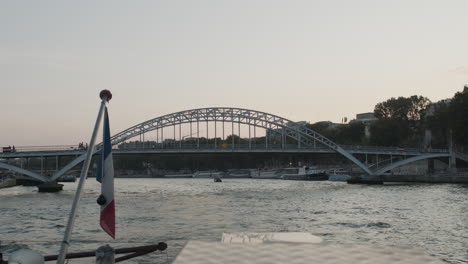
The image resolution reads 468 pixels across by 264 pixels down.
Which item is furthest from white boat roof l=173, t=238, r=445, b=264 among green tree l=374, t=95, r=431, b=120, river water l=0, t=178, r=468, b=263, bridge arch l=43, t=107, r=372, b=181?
green tree l=374, t=95, r=431, b=120

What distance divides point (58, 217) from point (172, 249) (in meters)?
10.5

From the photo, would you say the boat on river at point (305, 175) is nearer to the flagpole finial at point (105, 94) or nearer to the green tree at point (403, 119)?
the green tree at point (403, 119)

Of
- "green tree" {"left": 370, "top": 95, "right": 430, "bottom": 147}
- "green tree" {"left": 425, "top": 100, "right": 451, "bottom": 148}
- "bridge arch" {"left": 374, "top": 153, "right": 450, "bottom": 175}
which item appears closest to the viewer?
"bridge arch" {"left": 374, "top": 153, "right": 450, "bottom": 175}

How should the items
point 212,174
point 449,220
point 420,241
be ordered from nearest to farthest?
1. point 420,241
2. point 449,220
3. point 212,174

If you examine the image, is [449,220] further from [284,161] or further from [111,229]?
[284,161]

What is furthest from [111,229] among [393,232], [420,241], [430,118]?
[430,118]

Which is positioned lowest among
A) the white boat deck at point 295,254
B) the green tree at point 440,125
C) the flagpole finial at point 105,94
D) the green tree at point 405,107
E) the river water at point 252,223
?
the river water at point 252,223

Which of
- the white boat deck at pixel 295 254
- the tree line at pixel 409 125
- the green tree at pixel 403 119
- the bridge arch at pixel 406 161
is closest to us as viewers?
the white boat deck at pixel 295 254

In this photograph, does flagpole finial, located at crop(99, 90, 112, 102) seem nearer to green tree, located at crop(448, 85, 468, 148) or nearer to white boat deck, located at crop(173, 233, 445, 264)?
white boat deck, located at crop(173, 233, 445, 264)

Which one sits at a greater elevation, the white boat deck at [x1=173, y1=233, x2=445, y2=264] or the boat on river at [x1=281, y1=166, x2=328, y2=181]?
the white boat deck at [x1=173, y1=233, x2=445, y2=264]

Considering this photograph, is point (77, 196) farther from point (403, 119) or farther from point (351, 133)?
point (351, 133)

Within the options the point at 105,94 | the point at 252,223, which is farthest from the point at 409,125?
the point at 105,94

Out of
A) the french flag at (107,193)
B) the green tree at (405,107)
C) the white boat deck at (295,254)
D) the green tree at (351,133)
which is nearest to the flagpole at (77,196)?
the french flag at (107,193)

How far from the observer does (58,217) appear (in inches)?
845
